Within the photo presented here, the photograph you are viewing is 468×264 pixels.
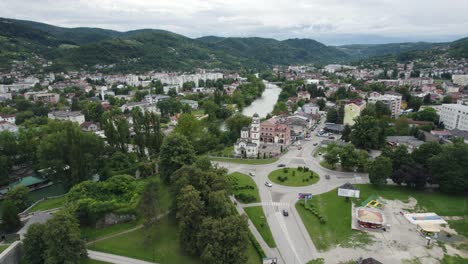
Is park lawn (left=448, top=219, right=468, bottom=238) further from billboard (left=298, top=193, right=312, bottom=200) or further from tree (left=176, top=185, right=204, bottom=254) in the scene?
tree (left=176, top=185, right=204, bottom=254)

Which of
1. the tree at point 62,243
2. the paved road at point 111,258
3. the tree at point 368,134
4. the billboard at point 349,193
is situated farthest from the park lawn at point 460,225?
→ the tree at point 62,243

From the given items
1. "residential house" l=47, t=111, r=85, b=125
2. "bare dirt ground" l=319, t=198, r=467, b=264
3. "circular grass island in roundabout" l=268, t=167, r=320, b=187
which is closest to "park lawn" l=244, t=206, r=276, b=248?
"bare dirt ground" l=319, t=198, r=467, b=264

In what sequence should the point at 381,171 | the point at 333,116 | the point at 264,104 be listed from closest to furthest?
the point at 381,171 → the point at 333,116 → the point at 264,104

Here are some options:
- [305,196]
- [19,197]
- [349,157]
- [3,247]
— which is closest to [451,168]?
[349,157]

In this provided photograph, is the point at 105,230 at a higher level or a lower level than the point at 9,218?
lower

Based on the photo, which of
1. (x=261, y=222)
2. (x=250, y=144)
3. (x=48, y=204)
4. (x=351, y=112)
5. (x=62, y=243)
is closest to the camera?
(x=62, y=243)

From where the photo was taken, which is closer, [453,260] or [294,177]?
[453,260]

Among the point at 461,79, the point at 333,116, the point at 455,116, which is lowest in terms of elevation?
the point at 333,116

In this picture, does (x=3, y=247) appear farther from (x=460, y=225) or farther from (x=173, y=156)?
(x=460, y=225)
